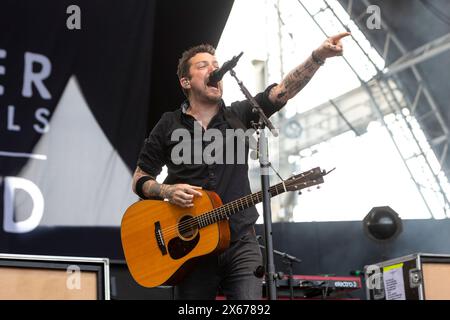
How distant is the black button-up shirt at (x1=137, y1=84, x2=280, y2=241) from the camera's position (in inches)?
125

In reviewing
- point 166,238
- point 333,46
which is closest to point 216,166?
point 166,238

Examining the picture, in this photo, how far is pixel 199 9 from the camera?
548 cm

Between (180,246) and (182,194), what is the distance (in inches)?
9.8

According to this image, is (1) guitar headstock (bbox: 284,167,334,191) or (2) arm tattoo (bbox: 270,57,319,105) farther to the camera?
(2) arm tattoo (bbox: 270,57,319,105)

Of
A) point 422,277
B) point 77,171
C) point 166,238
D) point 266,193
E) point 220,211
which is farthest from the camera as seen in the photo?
point 77,171

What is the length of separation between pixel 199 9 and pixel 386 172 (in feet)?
10.9

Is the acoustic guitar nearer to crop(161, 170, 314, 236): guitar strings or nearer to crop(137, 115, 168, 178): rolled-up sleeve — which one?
crop(161, 170, 314, 236): guitar strings

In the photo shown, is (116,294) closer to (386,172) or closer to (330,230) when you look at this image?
(330,230)

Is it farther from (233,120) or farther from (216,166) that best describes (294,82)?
(216,166)

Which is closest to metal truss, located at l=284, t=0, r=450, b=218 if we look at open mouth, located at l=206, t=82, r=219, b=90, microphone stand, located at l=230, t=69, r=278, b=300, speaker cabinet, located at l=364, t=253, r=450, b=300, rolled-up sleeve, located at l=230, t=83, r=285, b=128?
speaker cabinet, located at l=364, t=253, r=450, b=300

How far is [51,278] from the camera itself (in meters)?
2.90

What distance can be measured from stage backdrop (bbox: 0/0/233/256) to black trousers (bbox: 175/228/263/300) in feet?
6.32
